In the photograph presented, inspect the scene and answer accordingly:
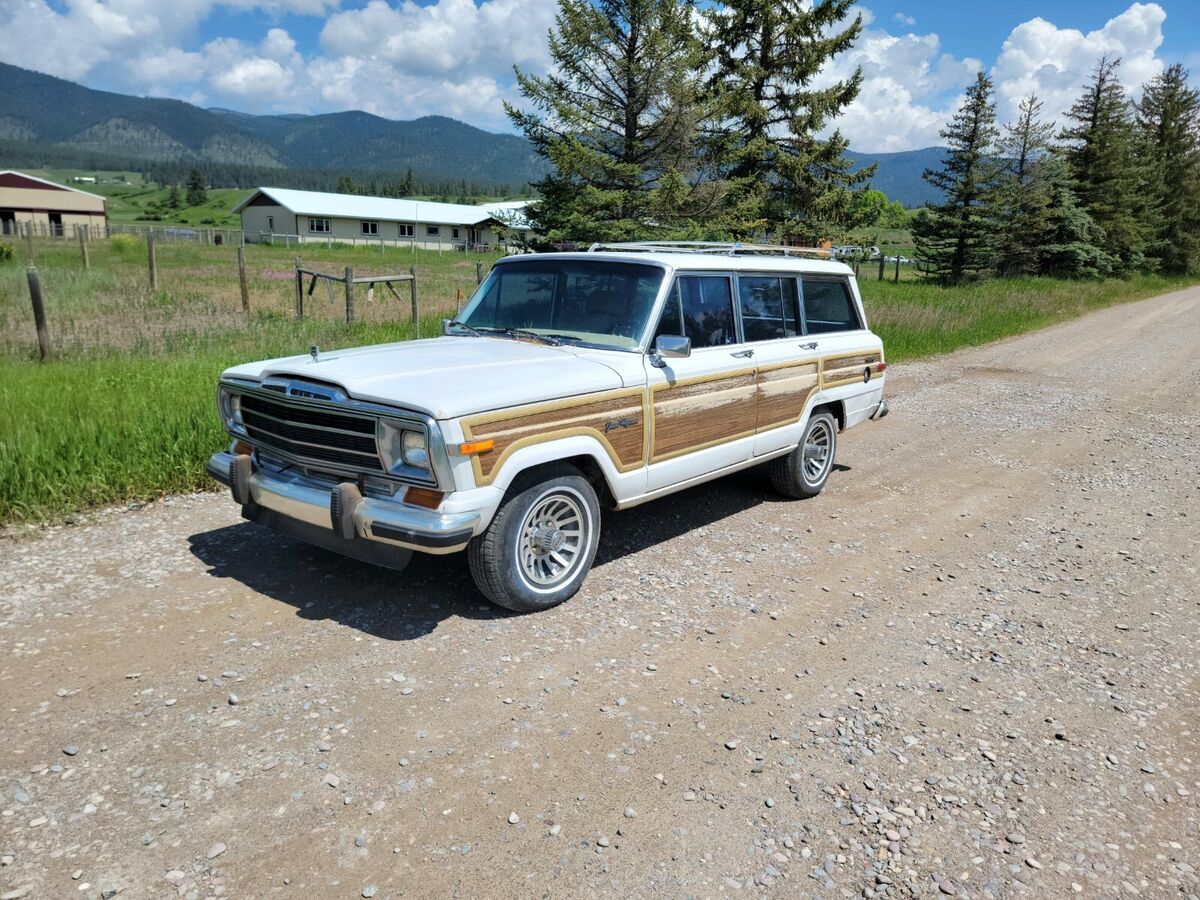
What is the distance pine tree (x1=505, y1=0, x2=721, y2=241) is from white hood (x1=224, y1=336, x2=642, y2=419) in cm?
1146

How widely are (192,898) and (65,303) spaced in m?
16.5

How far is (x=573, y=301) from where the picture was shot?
5492 millimetres

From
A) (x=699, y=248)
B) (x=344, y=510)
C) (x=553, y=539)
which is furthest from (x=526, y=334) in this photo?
(x=699, y=248)

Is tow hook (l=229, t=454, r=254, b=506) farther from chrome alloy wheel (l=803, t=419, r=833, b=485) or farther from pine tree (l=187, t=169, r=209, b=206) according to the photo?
pine tree (l=187, t=169, r=209, b=206)

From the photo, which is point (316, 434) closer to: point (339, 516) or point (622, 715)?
point (339, 516)

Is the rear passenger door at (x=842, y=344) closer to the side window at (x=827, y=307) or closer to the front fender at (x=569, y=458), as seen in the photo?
the side window at (x=827, y=307)

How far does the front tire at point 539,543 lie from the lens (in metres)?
4.37

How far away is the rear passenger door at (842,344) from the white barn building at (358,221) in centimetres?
6652

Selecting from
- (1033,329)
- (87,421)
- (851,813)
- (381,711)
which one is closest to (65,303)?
(87,421)

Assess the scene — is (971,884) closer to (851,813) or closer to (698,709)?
(851,813)

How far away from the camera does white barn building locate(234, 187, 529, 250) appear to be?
241 feet

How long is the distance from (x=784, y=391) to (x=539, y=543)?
2671 mm

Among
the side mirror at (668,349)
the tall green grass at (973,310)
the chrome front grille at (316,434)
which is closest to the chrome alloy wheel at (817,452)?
the side mirror at (668,349)

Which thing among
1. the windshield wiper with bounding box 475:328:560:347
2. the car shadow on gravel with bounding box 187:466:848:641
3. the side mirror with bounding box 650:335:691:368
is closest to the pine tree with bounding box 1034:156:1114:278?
the car shadow on gravel with bounding box 187:466:848:641
